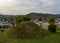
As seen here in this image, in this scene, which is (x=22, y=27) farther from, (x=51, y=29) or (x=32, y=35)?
(x=51, y=29)

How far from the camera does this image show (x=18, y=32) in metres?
18.1

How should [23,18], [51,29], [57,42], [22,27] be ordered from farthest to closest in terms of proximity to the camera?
1. [23,18]
2. [51,29]
3. [22,27]
4. [57,42]

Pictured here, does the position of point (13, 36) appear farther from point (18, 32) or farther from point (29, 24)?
point (29, 24)

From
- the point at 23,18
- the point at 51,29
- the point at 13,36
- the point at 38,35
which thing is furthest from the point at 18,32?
the point at 23,18

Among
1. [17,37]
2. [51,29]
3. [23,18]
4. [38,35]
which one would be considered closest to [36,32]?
[38,35]

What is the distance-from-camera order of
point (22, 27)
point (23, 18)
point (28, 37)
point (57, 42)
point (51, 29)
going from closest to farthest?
point (57, 42) < point (28, 37) < point (22, 27) < point (51, 29) < point (23, 18)

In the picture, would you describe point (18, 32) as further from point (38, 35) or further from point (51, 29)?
point (51, 29)

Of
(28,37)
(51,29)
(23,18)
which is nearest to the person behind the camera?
(28,37)

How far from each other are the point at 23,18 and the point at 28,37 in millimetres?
11590

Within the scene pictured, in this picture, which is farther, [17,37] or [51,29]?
[51,29]

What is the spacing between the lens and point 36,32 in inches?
714

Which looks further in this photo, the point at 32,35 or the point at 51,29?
the point at 51,29

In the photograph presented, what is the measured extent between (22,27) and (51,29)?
4664mm

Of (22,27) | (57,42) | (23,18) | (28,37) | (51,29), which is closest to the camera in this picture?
(57,42)
